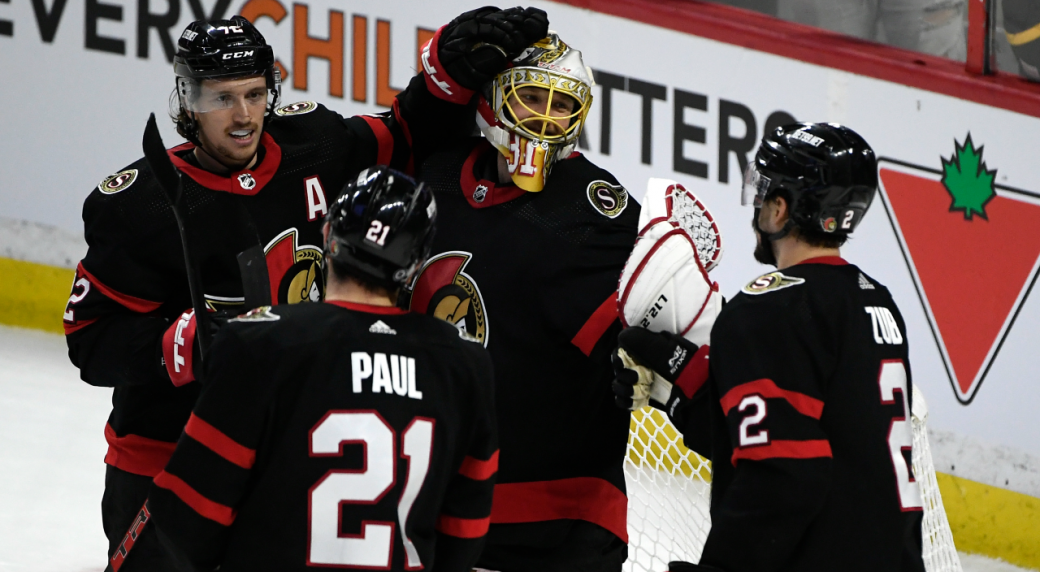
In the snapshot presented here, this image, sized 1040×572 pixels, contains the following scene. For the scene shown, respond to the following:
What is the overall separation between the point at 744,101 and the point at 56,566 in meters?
2.38

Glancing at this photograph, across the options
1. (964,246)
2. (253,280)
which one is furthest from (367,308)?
(964,246)

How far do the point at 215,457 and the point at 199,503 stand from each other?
69 millimetres

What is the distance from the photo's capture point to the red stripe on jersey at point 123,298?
94.0 inches

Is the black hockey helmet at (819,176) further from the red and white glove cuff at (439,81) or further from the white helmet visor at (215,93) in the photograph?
the white helmet visor at (215,93)

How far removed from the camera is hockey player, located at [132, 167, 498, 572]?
178 cm

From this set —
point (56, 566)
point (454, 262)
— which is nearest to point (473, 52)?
point (454, 262)

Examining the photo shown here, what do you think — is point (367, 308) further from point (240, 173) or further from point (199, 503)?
point (240, 173)

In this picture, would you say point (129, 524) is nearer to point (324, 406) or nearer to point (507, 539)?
point (507, 539)

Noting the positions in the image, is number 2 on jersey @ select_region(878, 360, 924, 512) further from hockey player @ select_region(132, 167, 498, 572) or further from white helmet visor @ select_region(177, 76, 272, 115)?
white helmet visor @ select_region(177, 76, 272, 115)

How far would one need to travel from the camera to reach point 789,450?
191cm

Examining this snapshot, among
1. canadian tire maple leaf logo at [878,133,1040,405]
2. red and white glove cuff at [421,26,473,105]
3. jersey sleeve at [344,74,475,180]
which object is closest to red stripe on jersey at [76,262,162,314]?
jersey sleeve at [344,74,475,180]

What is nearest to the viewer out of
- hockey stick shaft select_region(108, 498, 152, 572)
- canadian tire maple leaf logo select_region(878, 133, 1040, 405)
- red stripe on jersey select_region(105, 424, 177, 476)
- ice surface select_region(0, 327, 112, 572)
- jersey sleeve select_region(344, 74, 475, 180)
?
hockey stick shaft select_region(108, 498, 152, 572)

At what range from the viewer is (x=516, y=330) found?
2420 mm

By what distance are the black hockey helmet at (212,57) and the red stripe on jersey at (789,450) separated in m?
1.10
